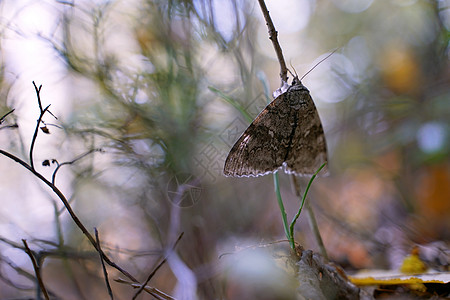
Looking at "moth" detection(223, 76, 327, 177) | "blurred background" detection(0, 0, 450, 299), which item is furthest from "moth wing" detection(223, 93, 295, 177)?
"blurred background" detection(0, 0, 450, 299)

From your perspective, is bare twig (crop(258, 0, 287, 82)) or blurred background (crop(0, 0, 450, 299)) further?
blurred background (crop(0, 0, 450, 299))

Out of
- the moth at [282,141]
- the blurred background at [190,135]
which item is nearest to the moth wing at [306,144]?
the moth at [282,141]

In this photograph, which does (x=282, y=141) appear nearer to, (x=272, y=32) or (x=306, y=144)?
(x=306, y=144)

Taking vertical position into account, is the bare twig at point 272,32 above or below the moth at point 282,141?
above

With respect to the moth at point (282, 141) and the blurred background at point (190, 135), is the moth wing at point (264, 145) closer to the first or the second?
the moth at point (282, 141)

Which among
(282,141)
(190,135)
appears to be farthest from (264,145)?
(190,135)

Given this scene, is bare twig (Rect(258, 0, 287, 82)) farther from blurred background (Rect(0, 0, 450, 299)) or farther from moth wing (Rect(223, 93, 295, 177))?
blurred background (Rect(0, 0, 450, 299))

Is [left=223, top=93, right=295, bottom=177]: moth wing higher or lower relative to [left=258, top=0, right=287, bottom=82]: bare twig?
lower

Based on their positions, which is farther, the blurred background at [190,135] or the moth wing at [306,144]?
the blurred background at [190,135]
